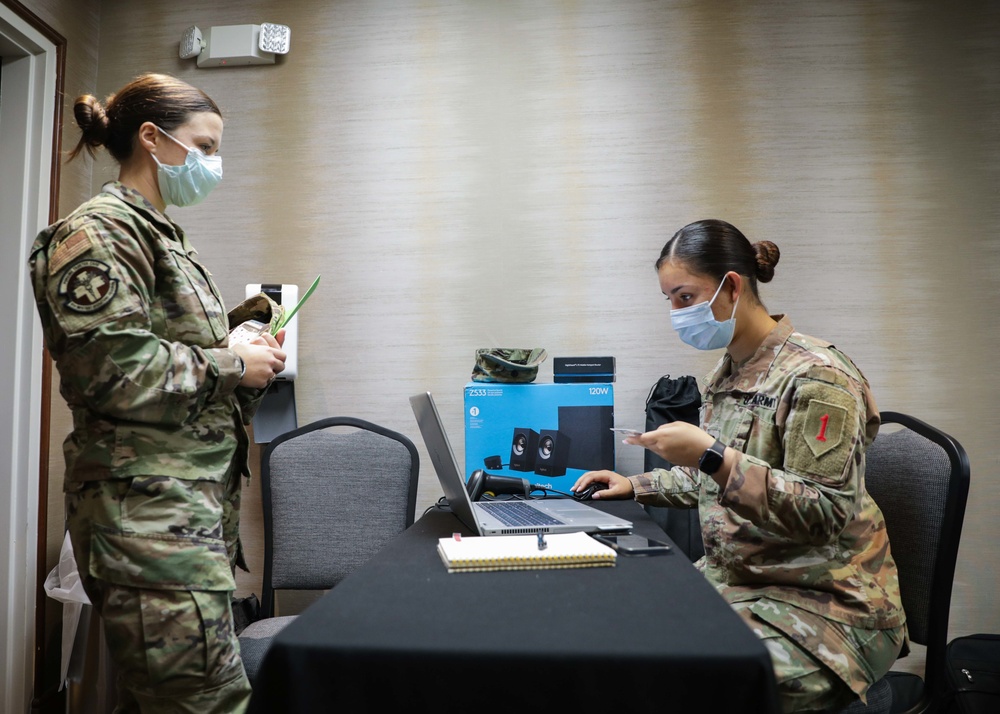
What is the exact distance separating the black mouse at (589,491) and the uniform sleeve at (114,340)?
0.96m

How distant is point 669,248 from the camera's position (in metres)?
1.71

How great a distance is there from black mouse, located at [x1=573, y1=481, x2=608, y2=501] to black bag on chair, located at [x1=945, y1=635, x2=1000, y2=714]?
1.16m

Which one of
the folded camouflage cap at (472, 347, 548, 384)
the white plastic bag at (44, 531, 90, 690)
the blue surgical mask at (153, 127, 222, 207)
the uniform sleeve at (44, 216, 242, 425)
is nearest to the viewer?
the uniform sleeve at (44, 216, 242, 425)

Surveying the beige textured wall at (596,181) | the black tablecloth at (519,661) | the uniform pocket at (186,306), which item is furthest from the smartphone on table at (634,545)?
the beige textured wall at (596,181)

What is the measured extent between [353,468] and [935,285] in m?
2.24

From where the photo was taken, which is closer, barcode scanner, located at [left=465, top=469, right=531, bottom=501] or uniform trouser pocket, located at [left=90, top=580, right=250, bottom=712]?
uniform trouser pocket, located at [left=90, top=580, right=250, bottom=712]

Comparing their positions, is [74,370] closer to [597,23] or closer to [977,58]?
[597,23]

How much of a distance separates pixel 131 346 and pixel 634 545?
96 cm

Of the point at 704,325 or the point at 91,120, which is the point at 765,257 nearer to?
the point at 704,325

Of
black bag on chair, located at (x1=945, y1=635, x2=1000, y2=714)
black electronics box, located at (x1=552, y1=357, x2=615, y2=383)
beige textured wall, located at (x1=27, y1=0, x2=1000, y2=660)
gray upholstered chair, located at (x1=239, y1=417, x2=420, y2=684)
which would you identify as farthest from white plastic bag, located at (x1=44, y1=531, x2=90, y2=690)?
black bag on chair, located at (x1=945, y1=635, x2=1000, y2=714)

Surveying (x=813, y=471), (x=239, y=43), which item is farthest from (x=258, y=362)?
(x=239, y=43)

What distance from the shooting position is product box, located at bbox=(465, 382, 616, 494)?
7.54ft

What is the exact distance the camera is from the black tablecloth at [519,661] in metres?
0.73

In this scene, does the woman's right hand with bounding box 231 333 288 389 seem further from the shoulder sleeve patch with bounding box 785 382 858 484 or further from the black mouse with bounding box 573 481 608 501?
the shoulder sleeve patch with bounding box 785 382 858 484
